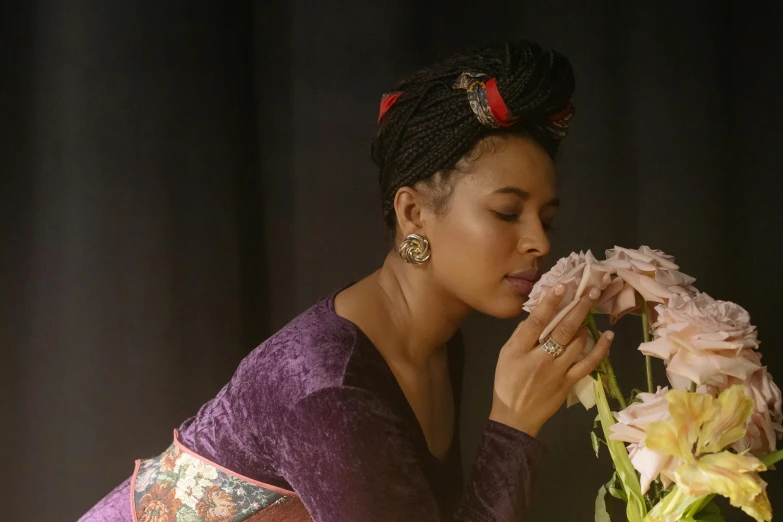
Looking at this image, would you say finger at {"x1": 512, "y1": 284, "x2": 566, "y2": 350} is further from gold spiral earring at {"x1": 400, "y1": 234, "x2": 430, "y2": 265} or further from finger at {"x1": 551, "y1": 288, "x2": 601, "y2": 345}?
gold spiral earring at {"x1": 400, "y1": 234, "x2": 430, "y2": 265}

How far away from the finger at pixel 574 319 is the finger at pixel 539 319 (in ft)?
0.06

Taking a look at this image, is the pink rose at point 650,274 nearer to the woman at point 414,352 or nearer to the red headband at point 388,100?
the woman at point 414,352

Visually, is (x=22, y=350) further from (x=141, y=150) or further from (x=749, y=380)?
(x=749, y=380)

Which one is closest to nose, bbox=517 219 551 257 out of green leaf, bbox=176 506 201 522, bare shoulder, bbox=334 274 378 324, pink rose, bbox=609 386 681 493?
bare shoulder, bbox=334 274 378 324

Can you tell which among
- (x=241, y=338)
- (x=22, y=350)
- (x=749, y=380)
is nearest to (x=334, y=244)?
(x=241, y=338)

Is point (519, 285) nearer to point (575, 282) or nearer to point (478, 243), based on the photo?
point (478, 243)

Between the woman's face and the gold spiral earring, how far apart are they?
1.1 inches

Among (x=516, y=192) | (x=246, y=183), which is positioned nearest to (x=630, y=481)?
(x=516, y=192)

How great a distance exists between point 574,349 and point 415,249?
295 millimetres

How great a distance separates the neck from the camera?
3.62 feet

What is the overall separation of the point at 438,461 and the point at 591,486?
0.40 meters

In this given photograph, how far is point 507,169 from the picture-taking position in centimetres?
100

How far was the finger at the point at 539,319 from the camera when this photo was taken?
817 mm

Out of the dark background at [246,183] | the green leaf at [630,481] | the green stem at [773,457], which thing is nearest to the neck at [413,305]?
the dark background at [246,183]
